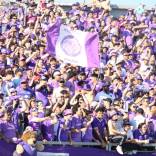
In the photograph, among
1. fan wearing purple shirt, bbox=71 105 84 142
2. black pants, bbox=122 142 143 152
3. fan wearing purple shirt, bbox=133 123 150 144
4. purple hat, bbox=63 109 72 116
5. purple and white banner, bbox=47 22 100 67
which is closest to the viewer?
fan wearing purple shirt, bbox=71 105 84 142

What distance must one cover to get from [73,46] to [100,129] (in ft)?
9.76

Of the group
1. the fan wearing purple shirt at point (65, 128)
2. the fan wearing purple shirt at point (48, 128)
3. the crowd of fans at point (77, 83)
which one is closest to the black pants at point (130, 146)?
the crowd of fans at point (77, 83)

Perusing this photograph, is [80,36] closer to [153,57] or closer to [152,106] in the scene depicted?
[152,106]

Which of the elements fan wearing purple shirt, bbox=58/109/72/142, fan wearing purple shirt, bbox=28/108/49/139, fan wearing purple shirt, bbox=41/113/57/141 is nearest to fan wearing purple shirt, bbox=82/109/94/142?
fan wearing purple shirt, bbox=58/109/72/142

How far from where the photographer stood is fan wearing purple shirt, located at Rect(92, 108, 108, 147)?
544 inches

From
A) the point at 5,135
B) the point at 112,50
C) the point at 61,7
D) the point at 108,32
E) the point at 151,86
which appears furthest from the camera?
the point at 61,7

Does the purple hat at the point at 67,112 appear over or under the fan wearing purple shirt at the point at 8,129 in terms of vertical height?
over

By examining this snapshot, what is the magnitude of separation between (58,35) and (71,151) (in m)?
3.68

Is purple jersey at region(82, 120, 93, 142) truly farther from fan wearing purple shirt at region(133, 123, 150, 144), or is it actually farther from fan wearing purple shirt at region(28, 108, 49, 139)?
fan wearing purple shirt at region(133, 123, 150, 144)

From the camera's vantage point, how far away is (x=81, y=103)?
14.5 m

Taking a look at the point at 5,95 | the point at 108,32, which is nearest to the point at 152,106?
the point at 5,95

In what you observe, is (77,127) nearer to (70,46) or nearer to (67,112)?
(67,112)

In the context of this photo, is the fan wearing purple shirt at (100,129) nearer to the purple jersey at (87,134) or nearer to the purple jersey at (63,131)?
the purple jersey at (87,134)

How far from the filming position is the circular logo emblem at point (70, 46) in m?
15.9
